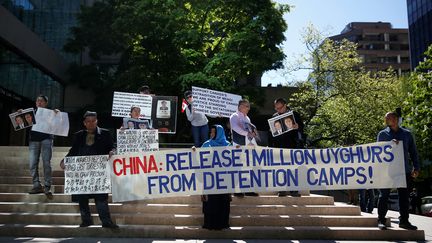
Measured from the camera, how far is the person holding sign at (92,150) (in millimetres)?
6945

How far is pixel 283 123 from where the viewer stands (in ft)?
26.9

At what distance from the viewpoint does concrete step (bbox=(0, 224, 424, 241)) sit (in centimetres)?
693

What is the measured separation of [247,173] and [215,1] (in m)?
16.8

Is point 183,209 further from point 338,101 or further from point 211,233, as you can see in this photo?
point 338,101

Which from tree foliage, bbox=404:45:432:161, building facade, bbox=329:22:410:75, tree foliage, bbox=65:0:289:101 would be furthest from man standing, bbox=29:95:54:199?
building facade, bbox=329:22:410:75

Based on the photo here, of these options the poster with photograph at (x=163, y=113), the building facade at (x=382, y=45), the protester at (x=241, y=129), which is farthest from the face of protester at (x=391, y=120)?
the building facade at (x=382, y=45)

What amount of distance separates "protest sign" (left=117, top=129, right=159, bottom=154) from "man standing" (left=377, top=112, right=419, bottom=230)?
14.9 ft

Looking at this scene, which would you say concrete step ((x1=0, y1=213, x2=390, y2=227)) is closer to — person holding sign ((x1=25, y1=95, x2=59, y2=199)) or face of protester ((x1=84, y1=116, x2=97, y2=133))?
person holding sign ((x1=25, y1=95, x2=59, y2=199))

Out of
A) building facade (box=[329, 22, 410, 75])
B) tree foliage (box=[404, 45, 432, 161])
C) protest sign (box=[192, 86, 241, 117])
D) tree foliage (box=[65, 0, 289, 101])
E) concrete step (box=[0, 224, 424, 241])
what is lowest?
concrete step (box=[0, 224, 424, 241])

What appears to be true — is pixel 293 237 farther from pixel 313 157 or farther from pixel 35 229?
pixel 35 229

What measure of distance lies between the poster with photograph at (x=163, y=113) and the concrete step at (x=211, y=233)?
4882 millimetres

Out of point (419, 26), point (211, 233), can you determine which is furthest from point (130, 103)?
point (419, 26)

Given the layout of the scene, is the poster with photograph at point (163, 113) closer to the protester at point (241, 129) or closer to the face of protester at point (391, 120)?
the protester at point (241, 129)

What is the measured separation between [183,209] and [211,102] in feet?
9.26
